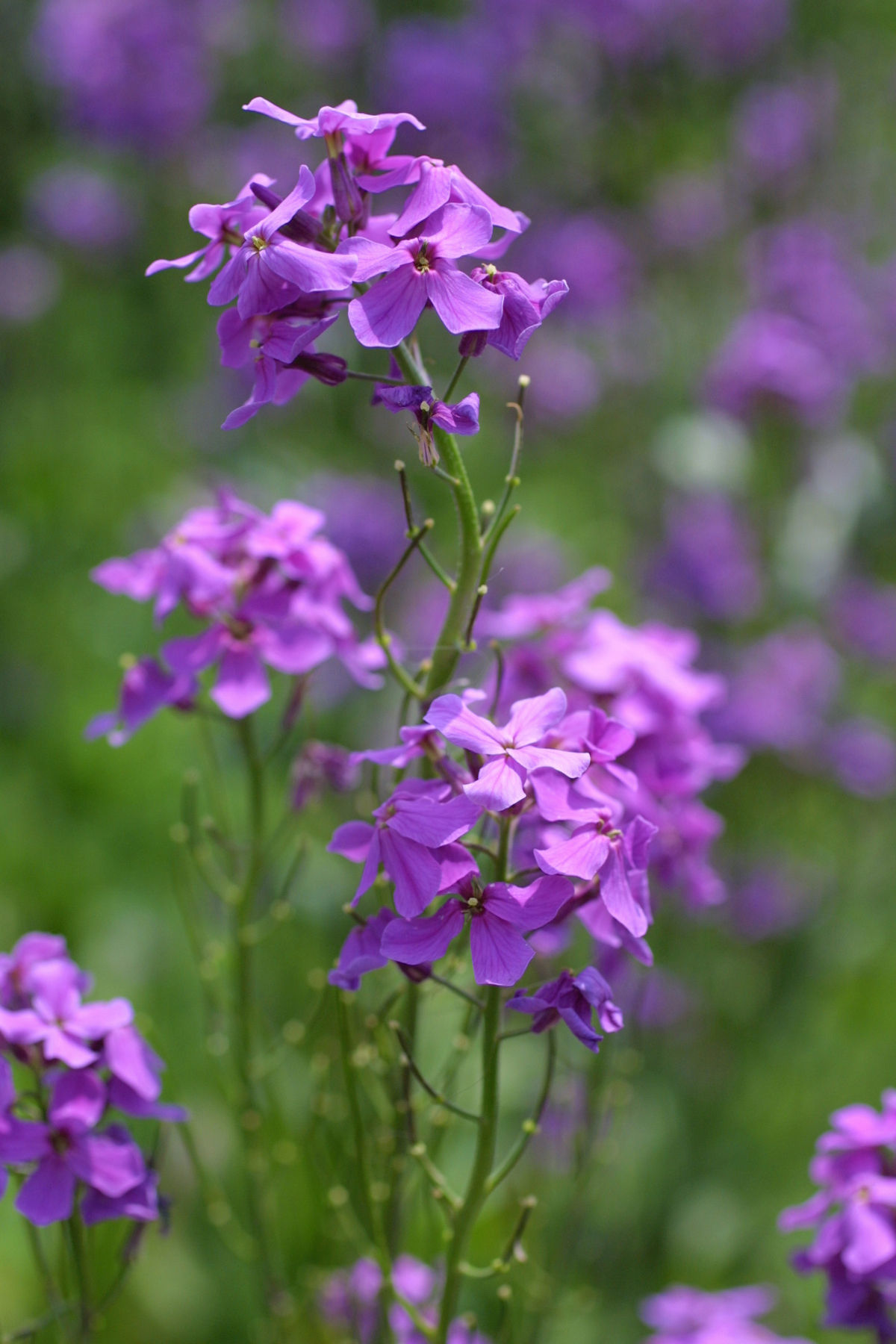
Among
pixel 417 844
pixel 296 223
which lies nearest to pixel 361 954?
pixel 417 844

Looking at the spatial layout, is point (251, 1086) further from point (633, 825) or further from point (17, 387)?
point (17, 387)

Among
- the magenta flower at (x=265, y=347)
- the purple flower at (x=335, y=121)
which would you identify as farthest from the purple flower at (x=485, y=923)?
the purple flower at (x=335, y=121)

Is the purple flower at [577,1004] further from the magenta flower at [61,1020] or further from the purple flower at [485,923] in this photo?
the magenta flower at [61,1020]

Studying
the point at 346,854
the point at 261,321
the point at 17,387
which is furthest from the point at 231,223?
the point at 17,387

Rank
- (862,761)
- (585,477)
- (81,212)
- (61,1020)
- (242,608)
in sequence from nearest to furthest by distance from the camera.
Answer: (61,1020), (242,608), (862,761), (585,477), (81,212)

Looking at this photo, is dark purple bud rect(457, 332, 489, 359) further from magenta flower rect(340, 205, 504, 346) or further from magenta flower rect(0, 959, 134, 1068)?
magenta flower rect(0, 959, 134, 1068)

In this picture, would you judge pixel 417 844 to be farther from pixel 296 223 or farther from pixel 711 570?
pixel 711 570

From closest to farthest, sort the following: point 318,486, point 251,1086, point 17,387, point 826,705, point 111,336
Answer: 1. point 251,1086
2. point 826,705
3. point 318,486
4. point 17,387
5. point 111,336
